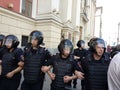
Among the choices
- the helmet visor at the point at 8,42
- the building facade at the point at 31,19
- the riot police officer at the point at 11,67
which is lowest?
the riot police officer at the point at 11,67

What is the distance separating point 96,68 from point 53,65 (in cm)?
81

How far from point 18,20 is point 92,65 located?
25.5ft

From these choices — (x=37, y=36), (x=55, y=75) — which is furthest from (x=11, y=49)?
(x=55, y=75)

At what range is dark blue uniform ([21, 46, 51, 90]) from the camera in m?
3.82

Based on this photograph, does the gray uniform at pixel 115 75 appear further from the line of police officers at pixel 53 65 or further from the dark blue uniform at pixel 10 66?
the dark blue uniform at pixel 10 66

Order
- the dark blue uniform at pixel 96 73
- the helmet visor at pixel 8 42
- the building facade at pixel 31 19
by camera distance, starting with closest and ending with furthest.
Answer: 1. the dark blue uniform at pixel 96 73
2. the helmet visor at pixel 8 42
3. the building facade at pixel 31 19

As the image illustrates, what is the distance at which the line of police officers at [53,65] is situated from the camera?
10.7ft

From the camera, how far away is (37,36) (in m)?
4.01

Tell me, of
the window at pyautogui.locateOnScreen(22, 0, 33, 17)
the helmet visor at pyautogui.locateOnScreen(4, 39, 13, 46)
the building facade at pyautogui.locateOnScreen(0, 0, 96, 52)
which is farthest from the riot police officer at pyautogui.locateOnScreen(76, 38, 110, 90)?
the window at pyautogui.locateOnScreen(22, 0, 33, 17)

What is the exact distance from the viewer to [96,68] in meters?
3.22

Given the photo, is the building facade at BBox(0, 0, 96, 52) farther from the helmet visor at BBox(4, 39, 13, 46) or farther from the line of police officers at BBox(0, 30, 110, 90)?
the line of police officers at BBox(0, 30, 110, 90)

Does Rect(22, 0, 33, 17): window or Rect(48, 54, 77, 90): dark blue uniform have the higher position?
Rect(22, 0, 33, 17): window

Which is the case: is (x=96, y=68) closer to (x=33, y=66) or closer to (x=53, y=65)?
(x=53, y=65)

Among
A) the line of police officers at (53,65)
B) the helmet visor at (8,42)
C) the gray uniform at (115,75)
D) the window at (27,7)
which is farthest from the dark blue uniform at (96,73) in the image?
the window at (27,7)
